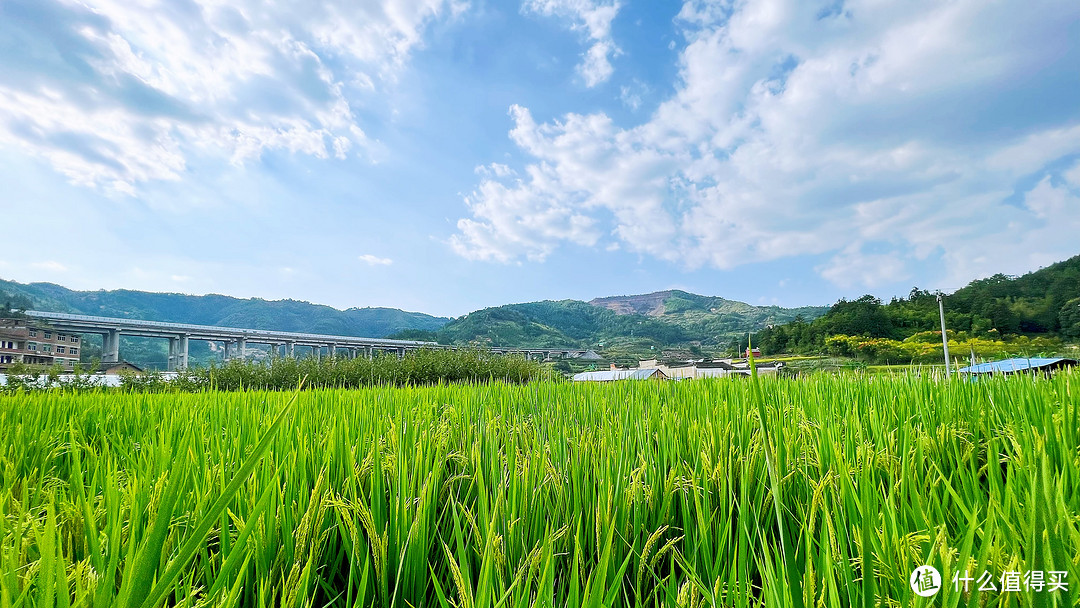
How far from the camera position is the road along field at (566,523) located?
23.5 inches

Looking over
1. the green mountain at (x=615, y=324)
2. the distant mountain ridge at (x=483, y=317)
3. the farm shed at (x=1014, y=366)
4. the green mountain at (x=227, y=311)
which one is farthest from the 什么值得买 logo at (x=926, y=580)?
the green mountain at (x=227, y=311)

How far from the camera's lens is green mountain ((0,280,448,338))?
289 feet

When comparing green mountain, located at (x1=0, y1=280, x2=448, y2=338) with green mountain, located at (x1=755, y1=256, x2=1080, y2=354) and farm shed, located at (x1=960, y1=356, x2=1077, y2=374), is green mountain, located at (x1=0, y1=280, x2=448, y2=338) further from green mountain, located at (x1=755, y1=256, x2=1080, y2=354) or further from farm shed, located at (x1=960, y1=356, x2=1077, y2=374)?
farm shed, located at (x1=960, y1=356, x2=1077, y2=374)

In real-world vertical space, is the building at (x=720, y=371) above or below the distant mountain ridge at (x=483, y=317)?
below

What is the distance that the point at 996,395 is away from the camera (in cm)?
246

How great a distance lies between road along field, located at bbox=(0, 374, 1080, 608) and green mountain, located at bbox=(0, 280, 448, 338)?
91770 mm

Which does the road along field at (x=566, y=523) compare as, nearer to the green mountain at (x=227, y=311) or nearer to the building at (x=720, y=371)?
the building at (x=720, y=371)

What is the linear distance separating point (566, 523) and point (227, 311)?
123311 mm

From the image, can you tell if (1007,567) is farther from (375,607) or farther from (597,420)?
(597,420)

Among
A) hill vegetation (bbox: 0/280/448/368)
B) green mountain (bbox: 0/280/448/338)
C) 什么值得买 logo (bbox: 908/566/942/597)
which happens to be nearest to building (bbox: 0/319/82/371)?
hill vegetation (bbox: 0/280/448/368)

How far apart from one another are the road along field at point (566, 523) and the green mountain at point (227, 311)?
91.8 m

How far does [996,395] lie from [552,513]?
2717mm

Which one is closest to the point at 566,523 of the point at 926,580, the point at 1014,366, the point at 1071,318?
the point at 926,580

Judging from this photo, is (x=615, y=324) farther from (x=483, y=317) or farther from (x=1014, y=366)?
(x=1014, y=366)
